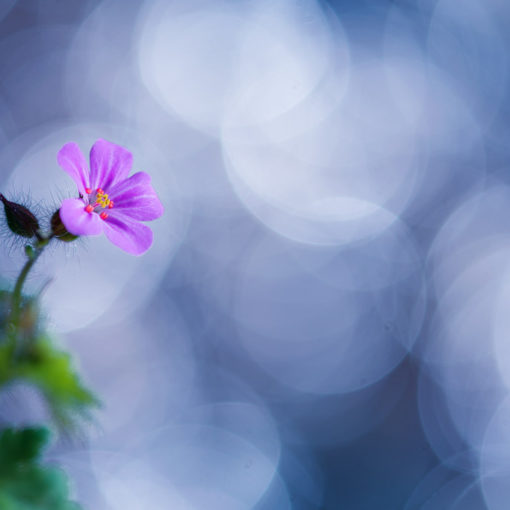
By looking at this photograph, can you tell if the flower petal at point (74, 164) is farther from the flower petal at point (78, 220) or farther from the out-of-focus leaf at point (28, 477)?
the out-of-focus leaf at point (28, 477)

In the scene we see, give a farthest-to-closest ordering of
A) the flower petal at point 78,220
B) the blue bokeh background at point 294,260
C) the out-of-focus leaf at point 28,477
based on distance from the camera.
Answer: the blue bokeh background at point 294,260
the flower petal at point 78,220
the out-of-focus leaf at point 28,477

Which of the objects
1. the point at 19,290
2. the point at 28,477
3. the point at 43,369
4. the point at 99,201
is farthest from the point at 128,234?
the point at 28,477

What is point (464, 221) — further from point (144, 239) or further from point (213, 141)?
point (144, 239)

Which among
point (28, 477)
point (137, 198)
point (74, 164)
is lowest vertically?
point (28, 477)

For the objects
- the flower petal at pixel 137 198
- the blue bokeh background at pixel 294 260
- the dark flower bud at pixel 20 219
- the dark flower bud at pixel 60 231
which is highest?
the dark flower bud at pixel 20 219

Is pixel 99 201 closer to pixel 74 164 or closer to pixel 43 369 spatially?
pixel 74 164

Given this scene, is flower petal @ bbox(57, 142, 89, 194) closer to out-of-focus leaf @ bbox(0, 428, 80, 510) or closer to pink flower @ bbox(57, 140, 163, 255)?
pink flower @ bbox(57, 140, 163, 255)

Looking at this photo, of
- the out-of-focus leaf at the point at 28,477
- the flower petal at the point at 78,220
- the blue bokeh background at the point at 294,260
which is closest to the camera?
the out-of-focus leaf at the point at 28,477

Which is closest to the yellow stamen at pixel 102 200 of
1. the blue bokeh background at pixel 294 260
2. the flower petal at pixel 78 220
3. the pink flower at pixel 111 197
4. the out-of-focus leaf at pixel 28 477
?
the pink flower at pixel 111 197
